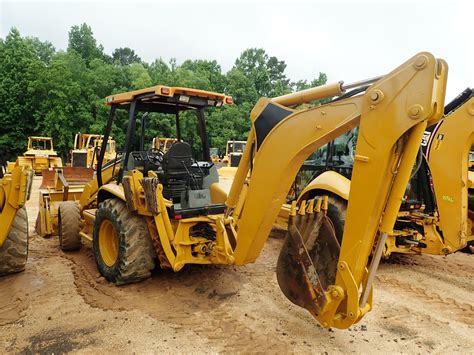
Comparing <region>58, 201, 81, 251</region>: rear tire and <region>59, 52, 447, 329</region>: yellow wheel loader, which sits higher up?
<region>59, 52, 447, 329</region>: yellow wheel loader

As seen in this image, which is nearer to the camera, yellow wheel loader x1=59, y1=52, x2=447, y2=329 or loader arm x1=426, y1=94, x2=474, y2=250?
yellow wheel loader x1=59, y1=52, x2=447, y2=329

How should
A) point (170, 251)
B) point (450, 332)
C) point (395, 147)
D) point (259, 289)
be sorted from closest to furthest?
point (395, 147), point (450, 332), point (170, 251), point (259, 289)

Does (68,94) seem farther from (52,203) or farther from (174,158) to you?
(174,158)

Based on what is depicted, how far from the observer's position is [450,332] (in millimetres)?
3383

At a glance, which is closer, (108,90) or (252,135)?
(252,135)

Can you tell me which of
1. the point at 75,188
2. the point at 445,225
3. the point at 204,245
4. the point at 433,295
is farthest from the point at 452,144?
the point at 75,188

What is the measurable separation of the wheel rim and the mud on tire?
238 mm

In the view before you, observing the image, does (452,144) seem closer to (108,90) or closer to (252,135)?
(252,135)

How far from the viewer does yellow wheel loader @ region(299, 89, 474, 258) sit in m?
4.41

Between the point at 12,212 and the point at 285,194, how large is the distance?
10.0ft

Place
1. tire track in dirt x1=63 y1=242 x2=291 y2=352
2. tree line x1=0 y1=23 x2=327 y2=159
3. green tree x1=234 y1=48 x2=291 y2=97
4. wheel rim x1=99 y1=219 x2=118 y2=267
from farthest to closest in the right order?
green tree x1=234 y1=48 x2=291 y2=97
tree line x1=0 y1=23 x2=327 y2=159
wheel rim x1=99 y1=219 x2=118 y2=267
tire track in dirt x1=63 y1=242 x2=291 y2=352

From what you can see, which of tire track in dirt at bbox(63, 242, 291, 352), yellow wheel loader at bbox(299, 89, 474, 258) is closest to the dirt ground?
tire track in dirt at bbox(63, 242, 291, 352)

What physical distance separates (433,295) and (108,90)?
2875cm

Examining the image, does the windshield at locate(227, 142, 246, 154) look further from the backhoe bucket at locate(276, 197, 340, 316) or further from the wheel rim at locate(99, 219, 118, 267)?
the backhoe bucket at locate(276, 197, 340, 316)
